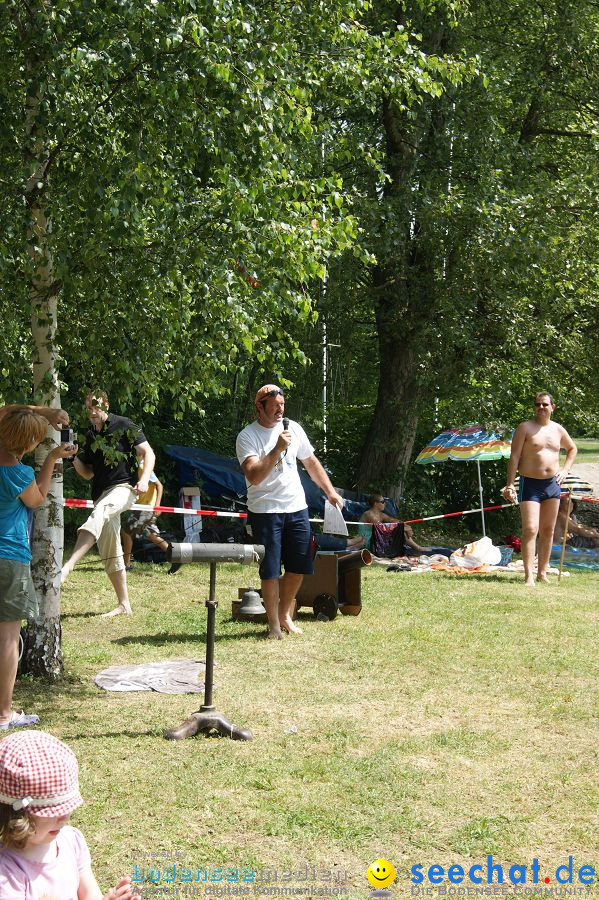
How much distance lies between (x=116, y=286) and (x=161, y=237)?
384mm

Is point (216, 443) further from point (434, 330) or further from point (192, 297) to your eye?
point (192, 297)

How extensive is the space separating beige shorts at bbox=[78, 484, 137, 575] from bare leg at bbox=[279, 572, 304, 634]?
1.51 meters

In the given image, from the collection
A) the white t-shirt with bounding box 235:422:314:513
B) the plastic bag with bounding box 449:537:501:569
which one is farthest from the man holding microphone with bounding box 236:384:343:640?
the plastic bag with bounding box 449:537:501:569

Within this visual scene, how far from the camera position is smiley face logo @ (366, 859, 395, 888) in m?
3.66

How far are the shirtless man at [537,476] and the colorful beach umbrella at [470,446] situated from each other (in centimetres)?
356

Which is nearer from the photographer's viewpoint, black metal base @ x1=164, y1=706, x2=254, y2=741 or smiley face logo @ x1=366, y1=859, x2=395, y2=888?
smiley face logo @ x1=366, y1=859, x2=395, y2=888

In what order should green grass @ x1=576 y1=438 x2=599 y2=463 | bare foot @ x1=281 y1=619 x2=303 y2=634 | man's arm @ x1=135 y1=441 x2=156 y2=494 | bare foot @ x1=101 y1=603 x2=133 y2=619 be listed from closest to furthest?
bare foot @ x1=281 y1=619 x2=303 y2=634 → man's arm @ x1=135 y1=441 x2=156 y2=494 → bare foot @ x1=101 y1=603 x2=133 y2=619 → green grass @ x1=576 y1=438 x2=599 y2=463

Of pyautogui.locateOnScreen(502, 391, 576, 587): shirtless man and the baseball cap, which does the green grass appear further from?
the baseball cap

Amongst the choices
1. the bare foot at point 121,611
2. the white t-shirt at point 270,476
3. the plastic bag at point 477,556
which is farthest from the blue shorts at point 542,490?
the bare foot at point 121,611

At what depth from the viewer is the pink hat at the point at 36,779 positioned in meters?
2.39

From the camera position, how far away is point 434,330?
15.0 m

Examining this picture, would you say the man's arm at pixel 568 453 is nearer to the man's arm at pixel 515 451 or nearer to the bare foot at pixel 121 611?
the man's arm at pixel 515 451

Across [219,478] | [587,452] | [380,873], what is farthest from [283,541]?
[587,452]

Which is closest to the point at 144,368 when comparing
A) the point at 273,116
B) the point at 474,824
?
the point at 273,116
